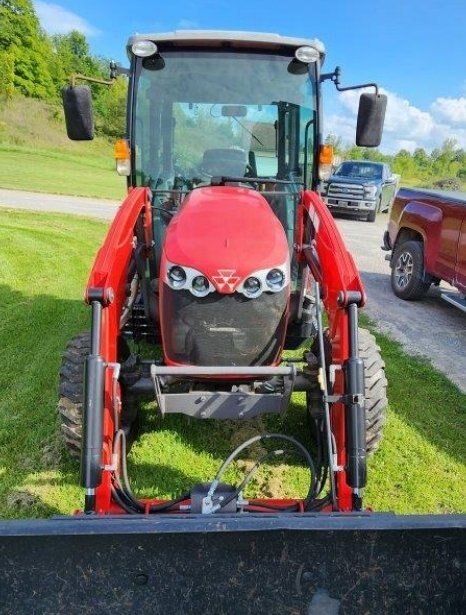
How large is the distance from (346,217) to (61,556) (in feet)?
54.4

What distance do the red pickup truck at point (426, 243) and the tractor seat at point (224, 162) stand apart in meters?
3.39

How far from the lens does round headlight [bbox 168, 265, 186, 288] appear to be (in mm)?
2762

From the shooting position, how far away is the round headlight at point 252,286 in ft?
9.02

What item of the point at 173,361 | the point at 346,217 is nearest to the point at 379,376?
the point at 173,361

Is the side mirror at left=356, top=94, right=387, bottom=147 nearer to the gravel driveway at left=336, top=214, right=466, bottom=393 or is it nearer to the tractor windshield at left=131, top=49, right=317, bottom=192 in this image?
the tractor windshield at left=131, top=49, right=317, bottom=192

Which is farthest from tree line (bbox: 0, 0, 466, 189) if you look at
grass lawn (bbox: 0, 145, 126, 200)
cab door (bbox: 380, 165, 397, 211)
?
cab door (bbox: 380, 165, 397, 211)

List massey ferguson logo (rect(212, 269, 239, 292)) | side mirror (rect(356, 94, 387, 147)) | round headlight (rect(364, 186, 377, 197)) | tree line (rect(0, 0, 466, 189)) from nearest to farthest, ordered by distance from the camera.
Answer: massey ferguson logo (rect(212, 269, 239, 292)), side mirror (rect(356, 94, 387, 147)), round headlight (rect(364, 186, 377, 197)), tree line (rect(0, 0, 466, 189))

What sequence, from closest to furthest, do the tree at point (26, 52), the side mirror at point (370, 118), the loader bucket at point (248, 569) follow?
the loader bucket at point (248, 569)
the side mirror at point (370, 118)
the tree at point (26, 52)

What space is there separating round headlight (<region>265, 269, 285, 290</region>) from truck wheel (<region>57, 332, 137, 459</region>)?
1.01m

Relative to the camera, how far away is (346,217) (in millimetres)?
17422

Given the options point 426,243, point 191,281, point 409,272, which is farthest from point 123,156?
point 409,272

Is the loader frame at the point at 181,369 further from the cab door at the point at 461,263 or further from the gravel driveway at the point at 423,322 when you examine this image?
the cab door at the point at 461,263

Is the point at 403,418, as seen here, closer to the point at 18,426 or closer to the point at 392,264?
the point at 18,426

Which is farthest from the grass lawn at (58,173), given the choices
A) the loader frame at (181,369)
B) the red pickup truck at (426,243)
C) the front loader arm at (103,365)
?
the loader frame at (181,369)
